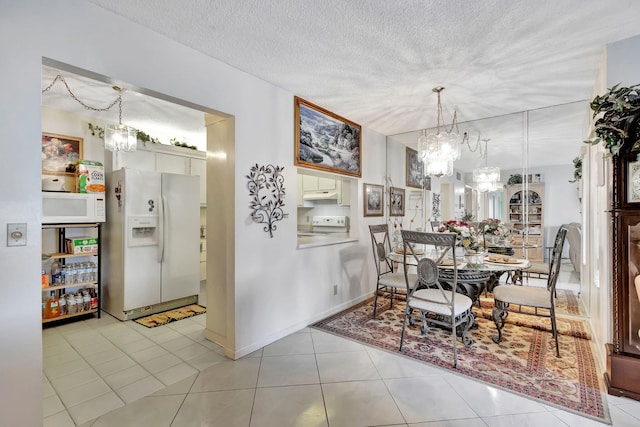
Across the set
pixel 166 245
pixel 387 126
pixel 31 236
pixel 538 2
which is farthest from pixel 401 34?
pixel 166 245

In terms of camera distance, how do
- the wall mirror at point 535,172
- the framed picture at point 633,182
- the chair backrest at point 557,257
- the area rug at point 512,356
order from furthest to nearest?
the wall mirror at point 535,172 → the chair backrest at point 557,257 → the area rug at point 512,356 → the framed picture at point 633,182

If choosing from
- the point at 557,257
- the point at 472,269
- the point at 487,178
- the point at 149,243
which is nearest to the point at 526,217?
the point at 487,178

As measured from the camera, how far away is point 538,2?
169 centimetres

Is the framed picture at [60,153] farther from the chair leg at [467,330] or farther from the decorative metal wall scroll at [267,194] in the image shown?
the chair leg at [467,330]

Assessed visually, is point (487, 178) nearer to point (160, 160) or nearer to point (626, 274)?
point (626, 274)

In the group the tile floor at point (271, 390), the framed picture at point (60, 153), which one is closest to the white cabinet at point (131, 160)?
the framed picture at point (60, 153)

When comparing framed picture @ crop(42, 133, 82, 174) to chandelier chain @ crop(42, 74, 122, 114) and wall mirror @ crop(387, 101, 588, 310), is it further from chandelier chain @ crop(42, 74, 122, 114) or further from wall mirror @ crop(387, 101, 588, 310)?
wall mirror @ crop(387, 101, 588, 310)

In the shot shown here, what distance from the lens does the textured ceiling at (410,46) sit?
1757 millimetres

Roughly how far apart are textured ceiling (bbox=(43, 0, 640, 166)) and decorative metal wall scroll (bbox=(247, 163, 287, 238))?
0.88 metres

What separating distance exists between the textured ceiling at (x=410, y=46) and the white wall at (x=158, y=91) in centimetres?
17

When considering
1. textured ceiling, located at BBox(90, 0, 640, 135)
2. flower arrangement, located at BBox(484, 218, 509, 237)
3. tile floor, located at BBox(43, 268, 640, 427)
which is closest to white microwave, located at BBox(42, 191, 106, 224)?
tile floor, located at BBox(43, 268, 640, 427)

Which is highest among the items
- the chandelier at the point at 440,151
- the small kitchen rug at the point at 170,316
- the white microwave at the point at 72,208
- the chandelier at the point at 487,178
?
the chandelier at the point at 440,151

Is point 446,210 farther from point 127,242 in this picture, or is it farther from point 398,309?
point 127,242

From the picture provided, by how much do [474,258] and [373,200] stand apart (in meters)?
1.79
